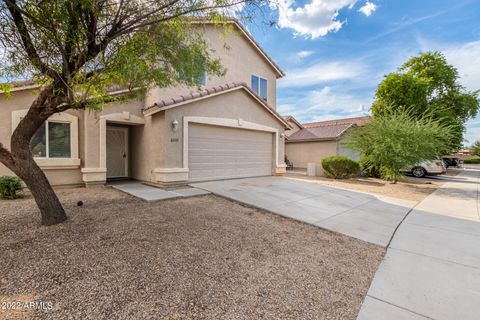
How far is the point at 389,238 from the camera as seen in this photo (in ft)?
15.8

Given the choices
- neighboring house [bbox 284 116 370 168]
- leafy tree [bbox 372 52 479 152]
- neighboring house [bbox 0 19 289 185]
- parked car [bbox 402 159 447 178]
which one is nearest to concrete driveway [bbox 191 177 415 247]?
neighboring house [bbox 0 19 289 185]

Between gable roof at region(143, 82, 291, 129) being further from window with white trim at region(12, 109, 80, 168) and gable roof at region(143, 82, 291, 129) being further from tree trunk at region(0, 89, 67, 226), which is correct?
tree trunk at region(0, 89, 67, 226)

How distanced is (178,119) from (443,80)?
26.1m

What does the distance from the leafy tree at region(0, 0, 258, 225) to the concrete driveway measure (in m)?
4.30

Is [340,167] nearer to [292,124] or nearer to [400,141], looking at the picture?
[400,141]

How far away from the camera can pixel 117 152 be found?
36.9 ft

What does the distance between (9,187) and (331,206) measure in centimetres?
967

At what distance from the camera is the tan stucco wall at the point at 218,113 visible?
8789mm

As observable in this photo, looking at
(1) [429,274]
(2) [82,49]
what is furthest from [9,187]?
(1) [429,274]

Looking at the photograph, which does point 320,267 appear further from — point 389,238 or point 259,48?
point 259,48

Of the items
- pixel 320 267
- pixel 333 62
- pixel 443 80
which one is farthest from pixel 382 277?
pixel 443 80

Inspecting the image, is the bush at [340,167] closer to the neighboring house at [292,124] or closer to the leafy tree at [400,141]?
the leafy tree at [400,141]

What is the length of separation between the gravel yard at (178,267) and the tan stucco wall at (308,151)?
14.7 m

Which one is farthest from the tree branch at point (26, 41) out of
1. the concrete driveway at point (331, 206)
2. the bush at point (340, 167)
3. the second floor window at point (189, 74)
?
the bush at point (340, 167)
